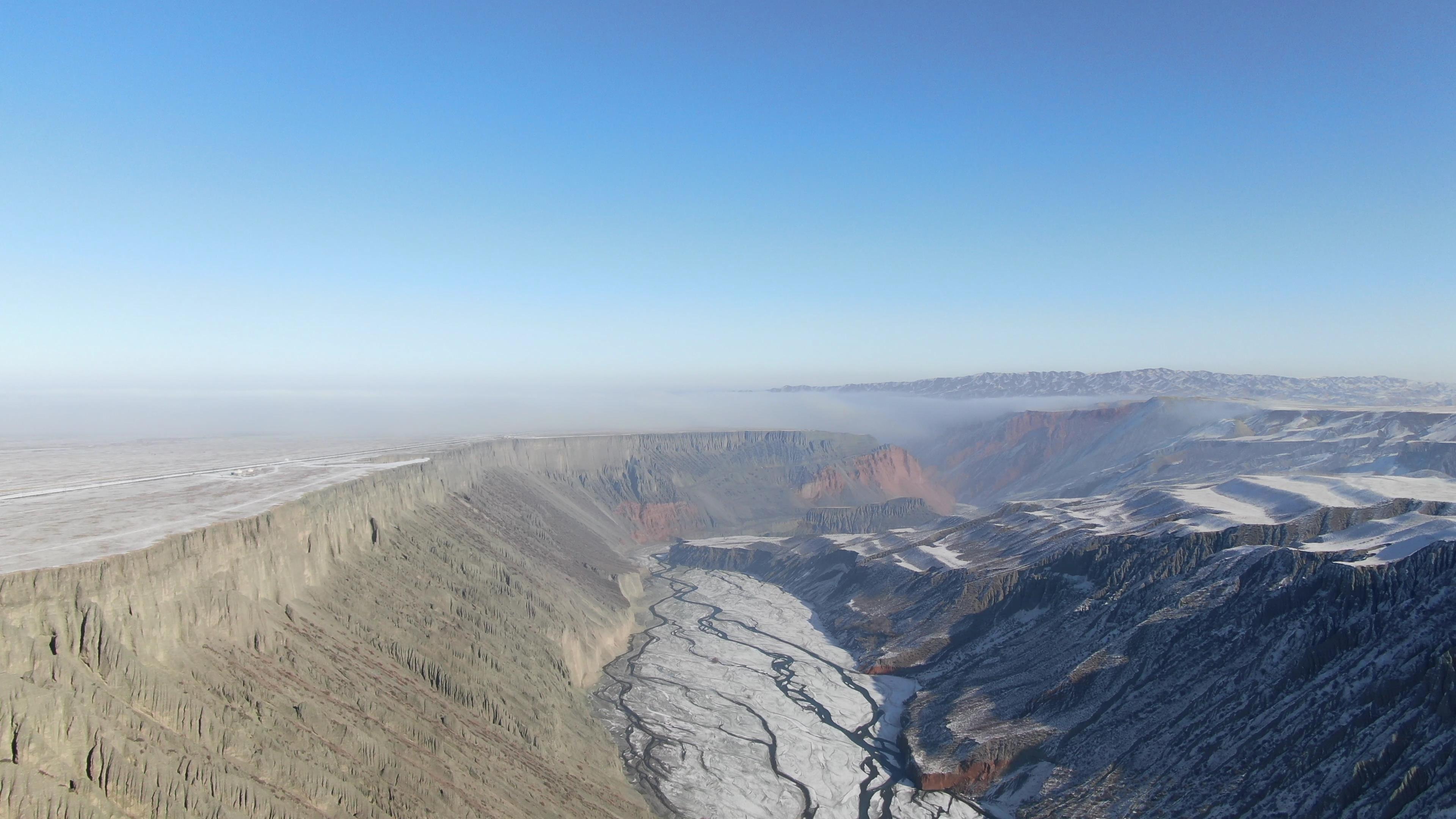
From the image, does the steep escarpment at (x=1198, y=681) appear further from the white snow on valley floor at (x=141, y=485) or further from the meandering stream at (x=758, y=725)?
the white snow on valley floor at (x=141, y=485)

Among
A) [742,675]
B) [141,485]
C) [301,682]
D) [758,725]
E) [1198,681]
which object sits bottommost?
[742,675]

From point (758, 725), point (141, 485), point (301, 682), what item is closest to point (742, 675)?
point (758, 725)

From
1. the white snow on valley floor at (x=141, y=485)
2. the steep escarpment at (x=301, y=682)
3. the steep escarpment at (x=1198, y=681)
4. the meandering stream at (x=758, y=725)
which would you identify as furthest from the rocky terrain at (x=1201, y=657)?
the white snow on valley floor at (x=141, y=485)

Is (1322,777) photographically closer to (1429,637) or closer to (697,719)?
(1429,637)

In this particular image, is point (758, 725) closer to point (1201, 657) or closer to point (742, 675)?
point (742, 675)

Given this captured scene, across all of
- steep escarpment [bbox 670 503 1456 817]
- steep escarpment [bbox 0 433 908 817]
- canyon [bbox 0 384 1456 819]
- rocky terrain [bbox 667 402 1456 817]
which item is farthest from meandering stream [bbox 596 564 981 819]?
steep escarpment [bbox 0 433 908 817]

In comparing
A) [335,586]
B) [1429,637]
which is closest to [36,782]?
[335,586]
